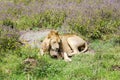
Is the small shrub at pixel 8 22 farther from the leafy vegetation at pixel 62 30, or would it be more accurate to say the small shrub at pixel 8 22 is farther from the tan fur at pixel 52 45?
the tan fur at pixel 52 45

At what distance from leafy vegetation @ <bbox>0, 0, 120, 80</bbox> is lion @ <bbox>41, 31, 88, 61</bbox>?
1.08ft

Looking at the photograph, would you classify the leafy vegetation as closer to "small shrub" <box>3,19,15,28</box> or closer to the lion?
"small shrub" <box>3,19,15,28</box>

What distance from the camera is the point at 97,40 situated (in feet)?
39.5

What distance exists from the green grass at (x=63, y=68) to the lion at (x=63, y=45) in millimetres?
384

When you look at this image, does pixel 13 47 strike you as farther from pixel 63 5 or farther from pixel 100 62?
pixel 63 5

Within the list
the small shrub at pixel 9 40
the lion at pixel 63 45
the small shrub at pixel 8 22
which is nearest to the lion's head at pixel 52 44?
the lion at pixel 63 45

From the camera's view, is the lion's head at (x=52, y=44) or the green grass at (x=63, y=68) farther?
the lion's head at (x=52, y=44)

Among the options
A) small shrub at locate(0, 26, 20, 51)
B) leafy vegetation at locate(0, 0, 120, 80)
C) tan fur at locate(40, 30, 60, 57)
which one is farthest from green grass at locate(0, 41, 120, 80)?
small shrub at locate(0, 26, 20, 51)

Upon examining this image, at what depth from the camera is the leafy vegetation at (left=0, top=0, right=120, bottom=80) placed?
8375 millimetres

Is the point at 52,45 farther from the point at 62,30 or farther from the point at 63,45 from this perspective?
the point at 62,30

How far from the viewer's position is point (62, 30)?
504 inches

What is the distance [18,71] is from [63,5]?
7.21 m

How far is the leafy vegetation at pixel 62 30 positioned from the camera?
838cm

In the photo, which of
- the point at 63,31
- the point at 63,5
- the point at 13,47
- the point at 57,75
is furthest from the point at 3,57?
the point at 63,5
